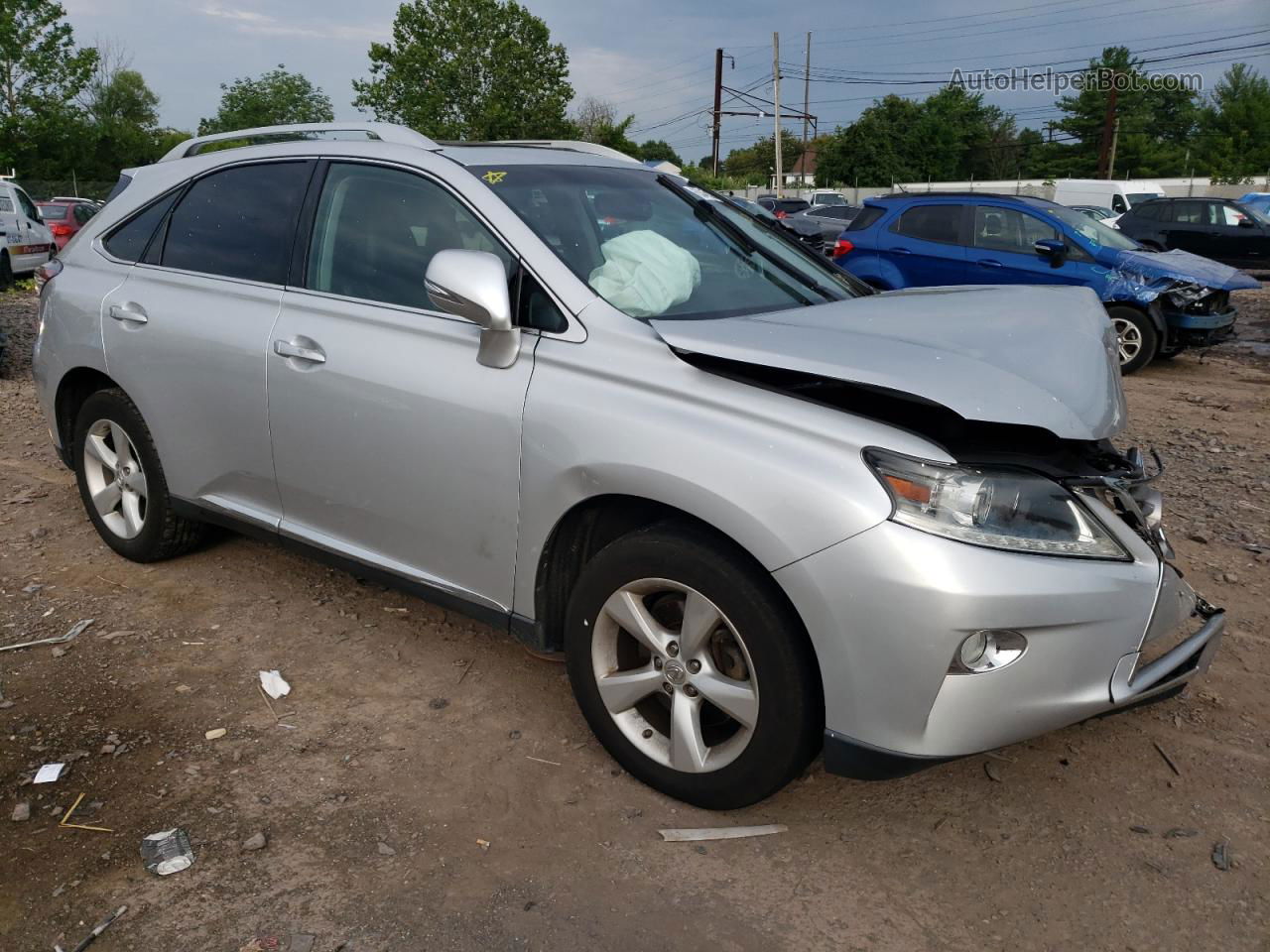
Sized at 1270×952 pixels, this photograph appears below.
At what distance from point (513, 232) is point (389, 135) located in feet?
2.60

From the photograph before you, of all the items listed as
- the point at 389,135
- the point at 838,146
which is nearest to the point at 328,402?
the point at 389,135

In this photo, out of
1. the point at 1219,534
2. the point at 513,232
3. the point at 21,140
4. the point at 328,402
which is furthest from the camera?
the point at 21,140

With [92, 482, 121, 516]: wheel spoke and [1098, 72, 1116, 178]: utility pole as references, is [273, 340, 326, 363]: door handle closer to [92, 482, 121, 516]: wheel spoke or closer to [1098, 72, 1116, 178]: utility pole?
[92, 482, 121, 516]: wheel spoke

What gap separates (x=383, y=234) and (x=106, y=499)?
2038 mm

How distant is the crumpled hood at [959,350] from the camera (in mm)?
2250

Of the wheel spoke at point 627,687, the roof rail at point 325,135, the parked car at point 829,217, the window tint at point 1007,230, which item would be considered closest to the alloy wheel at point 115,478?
the roof rail at point 325,135

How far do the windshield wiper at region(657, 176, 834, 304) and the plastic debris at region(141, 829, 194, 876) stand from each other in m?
2.51

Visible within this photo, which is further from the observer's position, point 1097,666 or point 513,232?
point 513,232

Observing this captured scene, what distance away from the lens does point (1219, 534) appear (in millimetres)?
4805

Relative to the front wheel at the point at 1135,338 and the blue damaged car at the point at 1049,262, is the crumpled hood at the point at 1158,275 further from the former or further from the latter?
the front wheel at the point at 1135,338

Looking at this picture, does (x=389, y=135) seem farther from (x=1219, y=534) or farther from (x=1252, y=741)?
(x=1219, y=534)

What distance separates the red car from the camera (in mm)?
18547

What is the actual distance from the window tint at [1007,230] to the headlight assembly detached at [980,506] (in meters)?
8.32

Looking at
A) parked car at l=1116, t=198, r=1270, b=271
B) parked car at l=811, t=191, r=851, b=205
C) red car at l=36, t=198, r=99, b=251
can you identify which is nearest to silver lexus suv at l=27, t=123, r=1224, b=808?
red car at l=36, t=198, r=99, b=251
